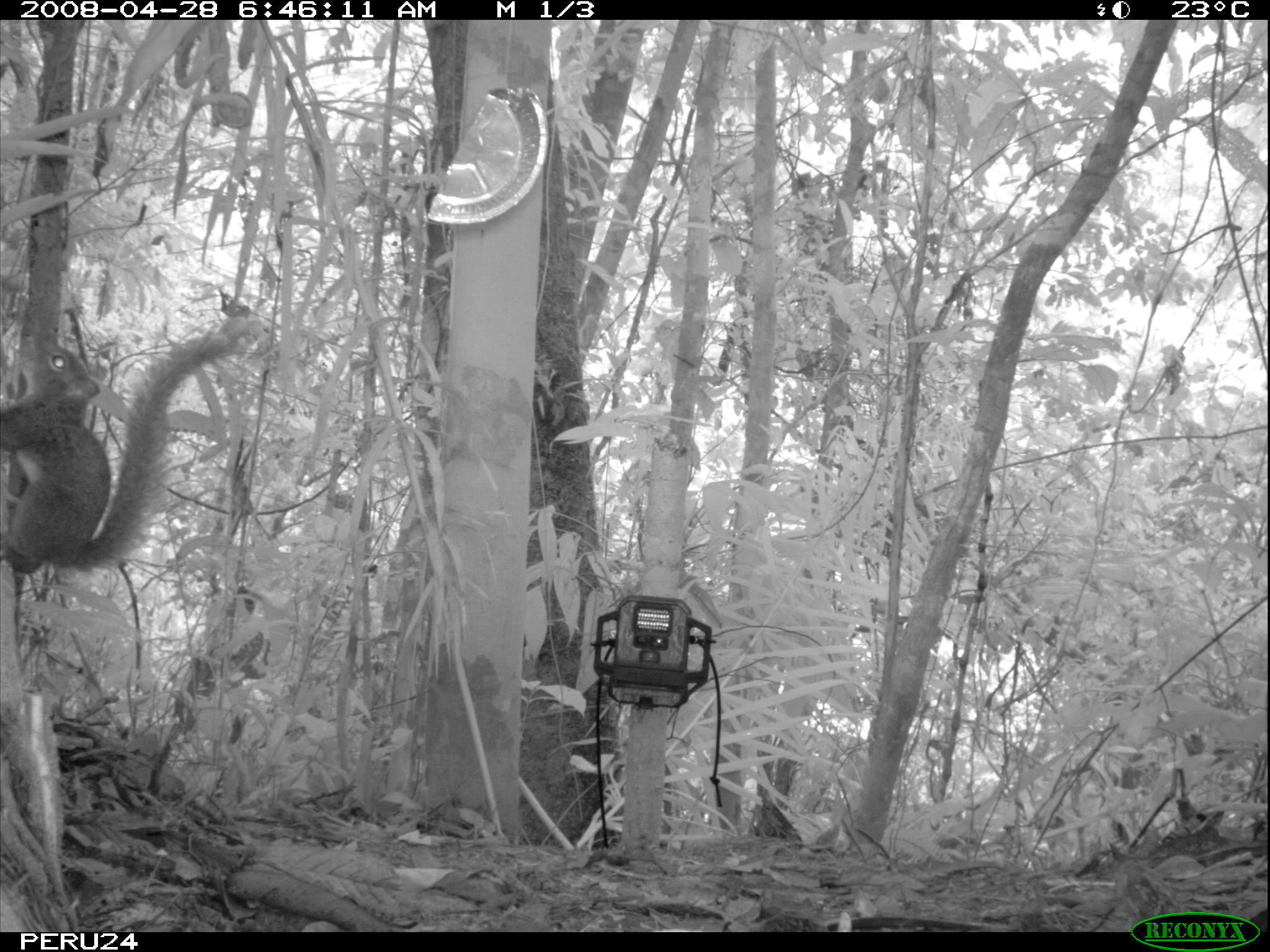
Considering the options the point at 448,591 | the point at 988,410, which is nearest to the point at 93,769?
the point at 448,591

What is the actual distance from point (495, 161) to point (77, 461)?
78cm

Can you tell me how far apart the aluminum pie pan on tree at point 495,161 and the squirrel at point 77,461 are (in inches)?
16.1

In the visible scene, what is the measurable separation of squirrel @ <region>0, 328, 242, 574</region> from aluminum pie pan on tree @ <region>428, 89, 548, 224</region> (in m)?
0.41

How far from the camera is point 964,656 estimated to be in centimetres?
188

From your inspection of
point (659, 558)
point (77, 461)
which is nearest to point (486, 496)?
point (659, 558)

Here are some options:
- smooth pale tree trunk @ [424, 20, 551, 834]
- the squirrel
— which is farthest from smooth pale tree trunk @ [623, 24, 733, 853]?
the squirrel

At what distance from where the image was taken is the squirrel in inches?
61.2

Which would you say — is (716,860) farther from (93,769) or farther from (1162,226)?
(1162,226)

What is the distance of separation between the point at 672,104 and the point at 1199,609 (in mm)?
1570

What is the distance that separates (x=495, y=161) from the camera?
147 cm

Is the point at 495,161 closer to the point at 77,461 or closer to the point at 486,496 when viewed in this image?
the point at 486,496

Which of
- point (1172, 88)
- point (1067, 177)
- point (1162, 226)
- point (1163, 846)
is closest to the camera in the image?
point (1163, 846)

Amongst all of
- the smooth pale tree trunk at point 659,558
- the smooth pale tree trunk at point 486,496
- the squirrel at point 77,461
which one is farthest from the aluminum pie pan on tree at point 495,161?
the squirrel at point 77,461

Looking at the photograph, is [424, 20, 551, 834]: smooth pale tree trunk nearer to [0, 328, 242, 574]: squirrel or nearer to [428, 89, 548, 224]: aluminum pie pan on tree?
[428, 89, 548, 224]: aluminum pie pan on tree
